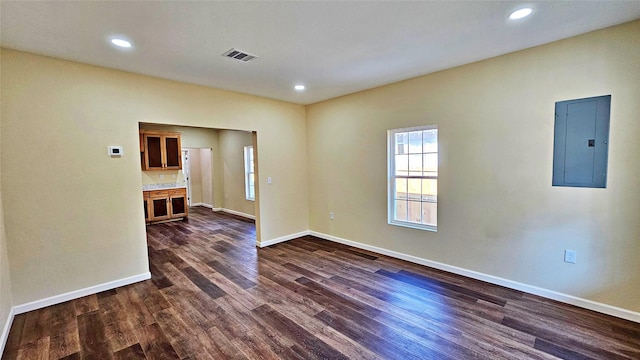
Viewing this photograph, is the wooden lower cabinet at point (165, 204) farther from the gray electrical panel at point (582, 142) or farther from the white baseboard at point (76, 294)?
the gray electrical panel at point (582, 142)

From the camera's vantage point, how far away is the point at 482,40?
263 centimetres

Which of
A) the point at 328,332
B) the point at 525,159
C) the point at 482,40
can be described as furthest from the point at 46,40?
the point at 525,159

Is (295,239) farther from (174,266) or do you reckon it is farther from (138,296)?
(138,296)

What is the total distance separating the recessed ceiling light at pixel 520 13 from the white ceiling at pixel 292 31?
58 millimetres

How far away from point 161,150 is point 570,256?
7739 millimetres

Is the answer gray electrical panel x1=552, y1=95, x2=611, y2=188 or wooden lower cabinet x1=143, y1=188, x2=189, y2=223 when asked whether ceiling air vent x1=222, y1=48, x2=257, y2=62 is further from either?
wooden lower cabinet x1=143, y1=188, x2=189, y2=223

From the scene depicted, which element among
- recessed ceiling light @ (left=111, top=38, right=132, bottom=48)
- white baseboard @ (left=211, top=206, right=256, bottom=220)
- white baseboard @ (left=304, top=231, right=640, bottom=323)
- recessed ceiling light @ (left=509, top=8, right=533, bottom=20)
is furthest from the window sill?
white baseboard @ (left=211, top=206, right=256, bottom=220)

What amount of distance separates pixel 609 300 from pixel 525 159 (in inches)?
58.0

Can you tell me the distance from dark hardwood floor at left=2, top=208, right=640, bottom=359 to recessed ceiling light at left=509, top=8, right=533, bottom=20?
260 centimetres

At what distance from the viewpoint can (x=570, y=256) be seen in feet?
8.95

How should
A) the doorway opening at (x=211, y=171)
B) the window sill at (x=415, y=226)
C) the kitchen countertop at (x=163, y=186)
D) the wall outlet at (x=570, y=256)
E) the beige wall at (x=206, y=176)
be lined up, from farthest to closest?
the beige wall at (x=206, y=176) → the doorway opening at (x=211, y=171) → the kitchen countertop at (x=163, y=186) → the window sill at (x=415, y=226) → the wall outlet at (x=570, y=256)

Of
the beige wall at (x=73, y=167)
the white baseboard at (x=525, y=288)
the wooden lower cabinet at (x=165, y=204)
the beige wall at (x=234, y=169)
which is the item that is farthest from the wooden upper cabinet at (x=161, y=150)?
the white baseboard at (x=525, y=288)

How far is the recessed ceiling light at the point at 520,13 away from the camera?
2.12 metres

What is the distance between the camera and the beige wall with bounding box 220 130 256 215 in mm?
7439
